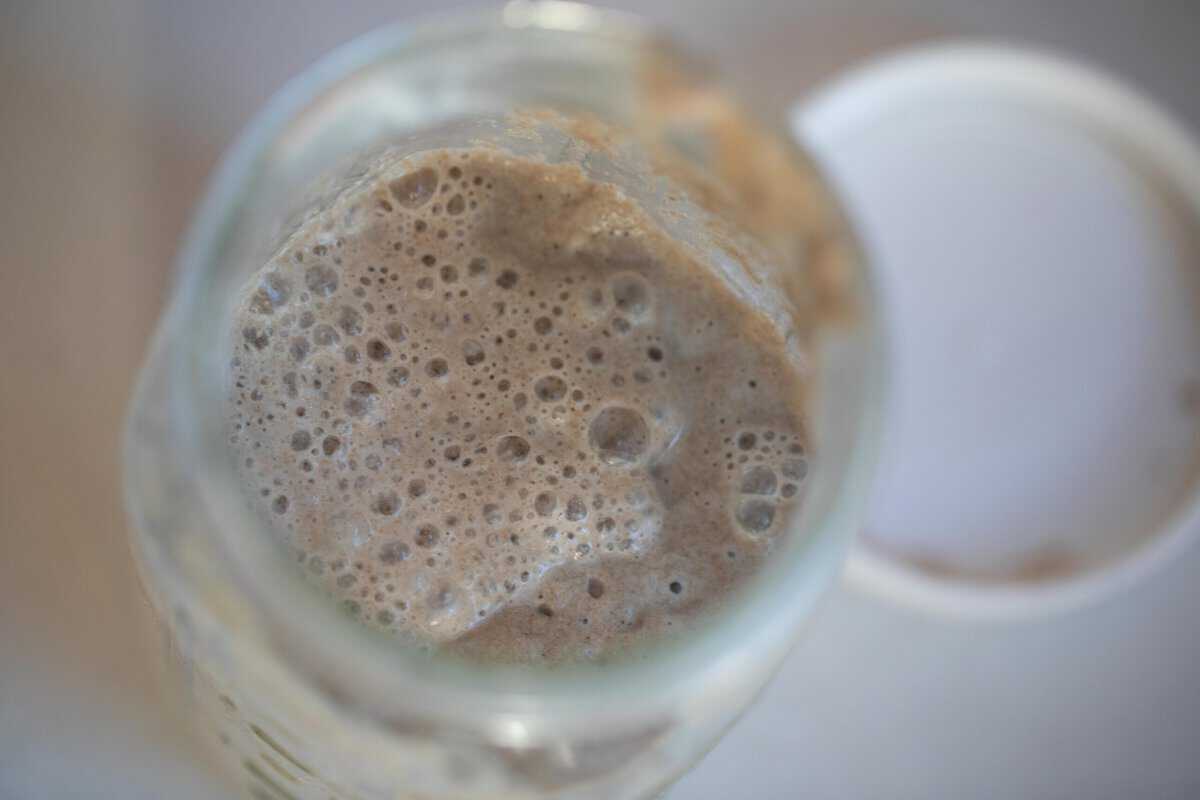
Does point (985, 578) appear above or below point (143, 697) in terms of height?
above

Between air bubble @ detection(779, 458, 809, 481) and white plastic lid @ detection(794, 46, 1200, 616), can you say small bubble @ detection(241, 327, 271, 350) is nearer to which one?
air bubble @ detection(779, 458, 809, 481)

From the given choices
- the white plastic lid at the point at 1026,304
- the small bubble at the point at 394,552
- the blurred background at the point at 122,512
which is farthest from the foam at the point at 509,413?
the white plastic lid at the point at 1026,304

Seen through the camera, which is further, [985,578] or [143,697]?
[985,578]

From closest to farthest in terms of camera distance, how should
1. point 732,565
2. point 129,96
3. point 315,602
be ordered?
1. point 315,602
2. point 732,565
3. point 129,96

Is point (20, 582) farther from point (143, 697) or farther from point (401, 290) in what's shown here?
point (401, 290)

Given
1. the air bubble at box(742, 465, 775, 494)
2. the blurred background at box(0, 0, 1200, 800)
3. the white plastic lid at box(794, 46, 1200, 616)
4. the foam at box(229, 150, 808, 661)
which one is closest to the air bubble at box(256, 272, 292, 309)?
the foam at box(229, 150, 808, 661)

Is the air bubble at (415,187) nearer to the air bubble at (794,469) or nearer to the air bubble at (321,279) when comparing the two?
the air bubble at (321,279)

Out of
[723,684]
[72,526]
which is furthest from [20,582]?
[723,684]

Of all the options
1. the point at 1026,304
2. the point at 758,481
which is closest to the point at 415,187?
the point at 758,481
